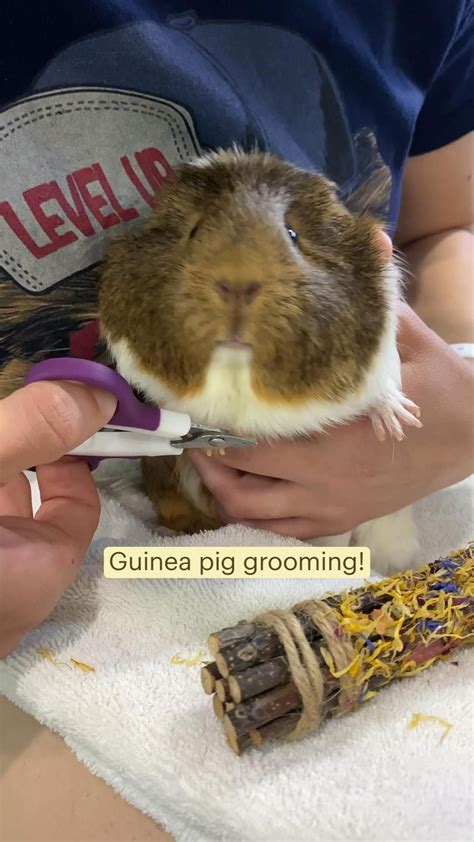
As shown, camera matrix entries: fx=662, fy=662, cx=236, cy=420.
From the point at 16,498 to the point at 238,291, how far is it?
34 cm

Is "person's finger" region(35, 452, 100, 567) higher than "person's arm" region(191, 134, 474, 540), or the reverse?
"person's finger" region(35, 452, 100, 567)

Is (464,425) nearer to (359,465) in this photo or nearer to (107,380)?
(359,465)

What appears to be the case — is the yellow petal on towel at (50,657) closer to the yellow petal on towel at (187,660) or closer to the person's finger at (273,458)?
the yellow petal on towel at (187,660)

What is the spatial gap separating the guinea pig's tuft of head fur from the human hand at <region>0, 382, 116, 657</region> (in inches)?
3.7

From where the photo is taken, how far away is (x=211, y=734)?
561 mm

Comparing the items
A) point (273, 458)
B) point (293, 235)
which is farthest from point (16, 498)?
point (293, 235)

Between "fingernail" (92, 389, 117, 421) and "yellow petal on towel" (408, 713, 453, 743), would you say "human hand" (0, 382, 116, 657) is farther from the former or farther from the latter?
"yellow petal on towel" (408, 713, 453, 743)

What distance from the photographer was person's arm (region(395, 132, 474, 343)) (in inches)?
45.4

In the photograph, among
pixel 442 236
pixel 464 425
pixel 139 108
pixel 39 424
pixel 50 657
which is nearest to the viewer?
pixel 39 424

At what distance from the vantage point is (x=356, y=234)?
72 centimetres

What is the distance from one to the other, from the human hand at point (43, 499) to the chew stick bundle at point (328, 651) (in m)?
0.17

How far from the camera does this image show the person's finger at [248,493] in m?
0.77

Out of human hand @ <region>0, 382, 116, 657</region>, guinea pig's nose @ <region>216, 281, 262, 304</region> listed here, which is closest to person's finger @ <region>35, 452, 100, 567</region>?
human hand @ <region>0, 382, 116, 657</region>

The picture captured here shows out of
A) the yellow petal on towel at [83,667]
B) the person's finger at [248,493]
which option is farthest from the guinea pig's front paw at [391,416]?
the yellow petal on towel at [83,667]
